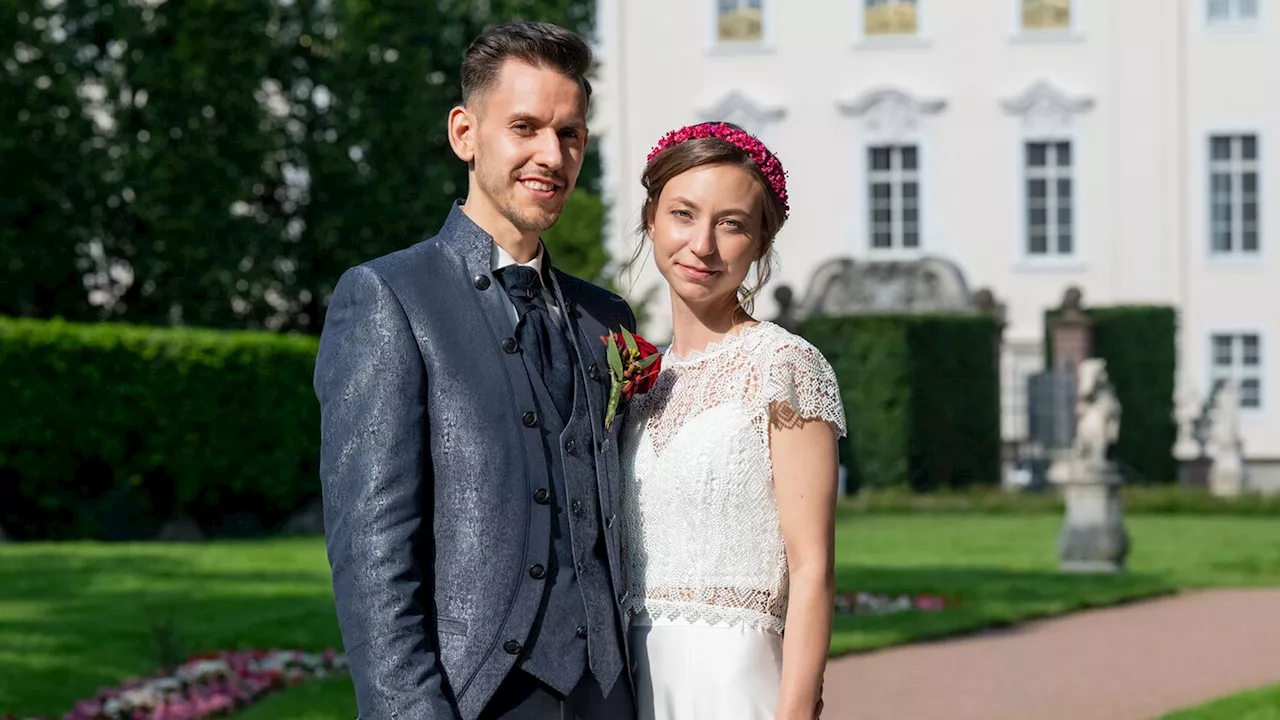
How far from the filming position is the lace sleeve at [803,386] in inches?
148

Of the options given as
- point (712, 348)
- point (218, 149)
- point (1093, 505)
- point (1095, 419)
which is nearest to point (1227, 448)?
point (1095, 419)

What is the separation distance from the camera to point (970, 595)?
14.0 metres

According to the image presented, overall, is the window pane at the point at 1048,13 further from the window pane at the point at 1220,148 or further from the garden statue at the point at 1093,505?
the garden statue at the point at 1093,505

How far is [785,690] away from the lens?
3693mm

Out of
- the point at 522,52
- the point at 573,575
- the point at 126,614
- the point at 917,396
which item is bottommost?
the point at 126,614

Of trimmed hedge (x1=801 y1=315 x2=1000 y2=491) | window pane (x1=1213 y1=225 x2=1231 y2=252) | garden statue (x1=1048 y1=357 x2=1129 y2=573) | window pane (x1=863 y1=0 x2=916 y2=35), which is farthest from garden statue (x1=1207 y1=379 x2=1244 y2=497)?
garden statue (x1=1048 y1=357 x2=1129 y2=573)

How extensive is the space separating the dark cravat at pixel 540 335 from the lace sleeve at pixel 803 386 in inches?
16.7

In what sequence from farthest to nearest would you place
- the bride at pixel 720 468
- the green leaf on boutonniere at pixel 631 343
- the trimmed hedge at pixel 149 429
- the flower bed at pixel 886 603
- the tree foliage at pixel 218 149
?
1. the tree foliage at pixel 218 149
2. the trimmed hedge at pixel 149 429
3. the flower bed at pixel 886 603
4. the bride at pixel 720 468
5. the green leaf on boutonniere at pixel 631 343

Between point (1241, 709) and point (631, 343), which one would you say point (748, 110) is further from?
point (631, 343)

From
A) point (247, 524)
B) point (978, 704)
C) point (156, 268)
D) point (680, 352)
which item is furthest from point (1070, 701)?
point (156, 268)

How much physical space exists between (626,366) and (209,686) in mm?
6088

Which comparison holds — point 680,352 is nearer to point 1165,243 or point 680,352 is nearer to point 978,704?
point 978,704

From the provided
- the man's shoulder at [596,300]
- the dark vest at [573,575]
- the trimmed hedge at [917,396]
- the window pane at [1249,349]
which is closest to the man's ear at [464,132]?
the man's shoulder at [596,300]

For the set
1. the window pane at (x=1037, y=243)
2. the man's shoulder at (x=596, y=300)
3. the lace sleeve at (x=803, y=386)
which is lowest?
the lace sleeve at (x=803, y=386)
